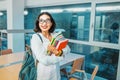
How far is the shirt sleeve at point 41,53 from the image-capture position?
1.27 metres

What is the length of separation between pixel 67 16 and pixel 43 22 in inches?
103

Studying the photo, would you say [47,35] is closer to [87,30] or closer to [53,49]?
[53,49]

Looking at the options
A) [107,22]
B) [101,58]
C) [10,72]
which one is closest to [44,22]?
[10,72]

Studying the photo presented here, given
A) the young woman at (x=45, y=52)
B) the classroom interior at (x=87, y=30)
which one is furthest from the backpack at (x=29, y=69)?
the classroom interior at (x=87, y=30)

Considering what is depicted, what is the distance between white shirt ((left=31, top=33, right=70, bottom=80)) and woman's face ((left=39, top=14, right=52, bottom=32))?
8 cm

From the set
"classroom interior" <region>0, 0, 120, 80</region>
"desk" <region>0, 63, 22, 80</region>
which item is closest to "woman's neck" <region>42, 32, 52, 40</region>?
"desk" <region>0, 63, 22, 80</region>

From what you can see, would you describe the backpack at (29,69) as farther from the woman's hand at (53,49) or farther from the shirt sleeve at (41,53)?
the woman's hand at (53,49)

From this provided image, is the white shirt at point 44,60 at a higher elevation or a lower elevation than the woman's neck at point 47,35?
lower

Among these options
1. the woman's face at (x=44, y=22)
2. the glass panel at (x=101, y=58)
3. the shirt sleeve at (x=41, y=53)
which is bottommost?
the glass panel at (x=101, y=58)

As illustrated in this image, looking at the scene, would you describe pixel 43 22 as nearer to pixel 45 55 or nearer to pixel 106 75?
pixel 45 55

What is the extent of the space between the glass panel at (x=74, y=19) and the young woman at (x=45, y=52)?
84.1 inches

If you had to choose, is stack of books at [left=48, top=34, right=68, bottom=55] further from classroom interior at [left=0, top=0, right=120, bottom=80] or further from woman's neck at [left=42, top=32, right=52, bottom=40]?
classroom interior at [left=0, top=0, right=120, bottom=80]

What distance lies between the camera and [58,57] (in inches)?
52.8

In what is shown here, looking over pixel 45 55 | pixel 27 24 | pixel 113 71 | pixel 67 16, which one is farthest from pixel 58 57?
pixel 27 24
